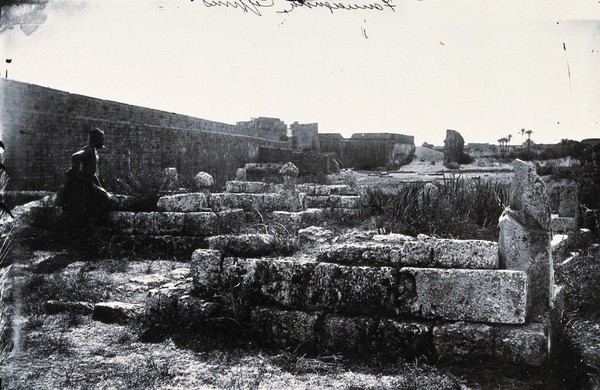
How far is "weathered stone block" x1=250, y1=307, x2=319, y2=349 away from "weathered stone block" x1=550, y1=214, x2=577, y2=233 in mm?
6991

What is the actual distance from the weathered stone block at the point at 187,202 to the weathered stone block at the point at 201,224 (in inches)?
7.8

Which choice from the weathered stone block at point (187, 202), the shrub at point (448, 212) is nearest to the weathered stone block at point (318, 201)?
the shrub at point (448, 212)

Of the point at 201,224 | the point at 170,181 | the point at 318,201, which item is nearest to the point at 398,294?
the point at 201,224

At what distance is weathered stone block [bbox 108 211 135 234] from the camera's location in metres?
8.27

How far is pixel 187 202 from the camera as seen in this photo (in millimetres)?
8250

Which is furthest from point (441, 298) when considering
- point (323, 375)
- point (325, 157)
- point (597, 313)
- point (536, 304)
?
point (325, 157)

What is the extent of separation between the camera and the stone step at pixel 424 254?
383cm

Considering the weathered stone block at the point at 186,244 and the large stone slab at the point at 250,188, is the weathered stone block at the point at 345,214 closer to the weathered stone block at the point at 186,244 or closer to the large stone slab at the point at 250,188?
the large stone slab at the point at 250,188

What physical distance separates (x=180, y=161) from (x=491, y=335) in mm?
15588

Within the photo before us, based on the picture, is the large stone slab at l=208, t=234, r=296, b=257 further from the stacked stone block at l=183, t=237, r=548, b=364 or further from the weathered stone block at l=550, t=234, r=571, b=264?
the weathered stone block at l=550, t=234, r=571, b=264

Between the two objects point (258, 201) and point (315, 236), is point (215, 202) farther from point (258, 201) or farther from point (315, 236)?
point (315, 236)

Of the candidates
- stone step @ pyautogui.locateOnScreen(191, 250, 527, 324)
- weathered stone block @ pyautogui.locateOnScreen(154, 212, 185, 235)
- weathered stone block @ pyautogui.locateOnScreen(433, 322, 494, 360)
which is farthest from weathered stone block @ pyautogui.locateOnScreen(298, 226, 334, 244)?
weathered stone block @ pyautogui.locateOnScreen(154, 212, 185, 235)

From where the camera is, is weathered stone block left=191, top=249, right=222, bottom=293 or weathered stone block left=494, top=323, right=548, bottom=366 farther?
weathered stone block left=191, top=249, right=222, bottom=293

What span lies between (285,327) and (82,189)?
5.77 m
